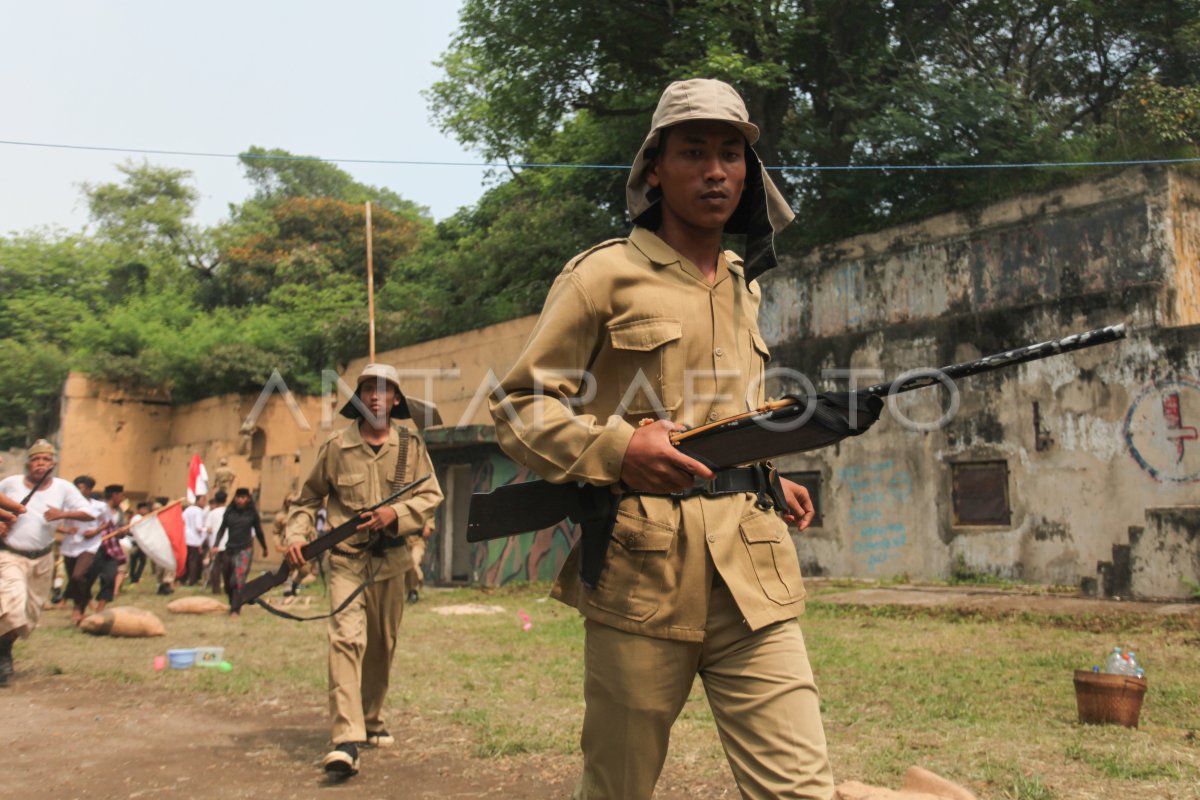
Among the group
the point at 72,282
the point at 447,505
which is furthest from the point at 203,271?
the point at 447,505

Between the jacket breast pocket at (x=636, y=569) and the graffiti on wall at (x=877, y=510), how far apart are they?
13.8 meters

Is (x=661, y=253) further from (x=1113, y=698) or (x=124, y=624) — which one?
(x=124, y=624)

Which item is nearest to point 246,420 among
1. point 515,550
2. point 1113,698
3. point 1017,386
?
point 515,550

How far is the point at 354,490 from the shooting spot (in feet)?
22.0

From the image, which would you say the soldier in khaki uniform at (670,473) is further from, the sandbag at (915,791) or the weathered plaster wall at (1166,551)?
the weathered plaster wall at (1166,551)

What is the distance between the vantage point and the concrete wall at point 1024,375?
44.5ft

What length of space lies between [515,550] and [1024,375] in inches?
370

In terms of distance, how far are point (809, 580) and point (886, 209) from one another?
7.95 m

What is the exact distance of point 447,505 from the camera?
21.7 meters

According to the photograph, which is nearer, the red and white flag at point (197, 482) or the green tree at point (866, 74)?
the green tree at point (866, 74)

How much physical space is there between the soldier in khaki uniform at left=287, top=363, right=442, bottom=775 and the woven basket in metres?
4.03

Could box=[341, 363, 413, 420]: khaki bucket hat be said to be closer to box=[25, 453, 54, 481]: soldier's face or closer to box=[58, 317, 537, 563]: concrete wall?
box=[25, 453, 54, 481]: soldier's face

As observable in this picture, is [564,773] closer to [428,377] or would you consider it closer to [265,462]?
[428,377]

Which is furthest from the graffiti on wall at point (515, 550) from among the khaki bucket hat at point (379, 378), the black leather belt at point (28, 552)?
the khaki bucket hat at point (379, 378)
